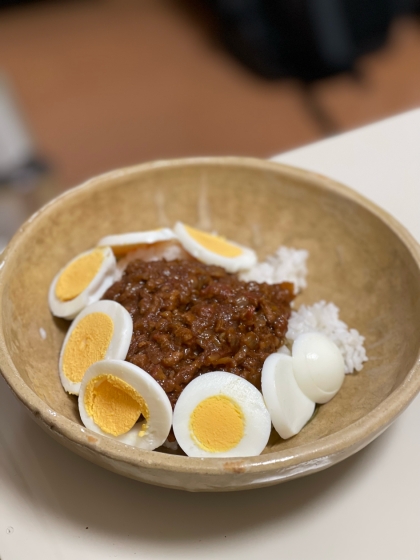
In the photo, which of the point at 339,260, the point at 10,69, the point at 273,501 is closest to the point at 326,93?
the point at 10,69

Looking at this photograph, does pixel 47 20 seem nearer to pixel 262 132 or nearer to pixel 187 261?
pixel 262 132

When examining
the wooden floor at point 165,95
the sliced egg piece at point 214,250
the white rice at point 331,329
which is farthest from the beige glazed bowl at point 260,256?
the wooden floor at point 165,95

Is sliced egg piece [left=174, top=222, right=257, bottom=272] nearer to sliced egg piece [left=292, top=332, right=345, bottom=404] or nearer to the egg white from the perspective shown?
the egg white

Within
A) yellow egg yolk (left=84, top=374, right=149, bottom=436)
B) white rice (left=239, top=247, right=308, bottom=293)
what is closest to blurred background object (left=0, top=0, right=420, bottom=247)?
white rice (left=239, top=247, right=308, bottom=293)

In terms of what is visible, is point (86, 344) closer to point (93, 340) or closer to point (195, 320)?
point (93, 340)

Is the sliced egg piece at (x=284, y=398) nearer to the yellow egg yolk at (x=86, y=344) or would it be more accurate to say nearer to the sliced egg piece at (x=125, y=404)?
the sliced egg piece at (x=125, y=404)

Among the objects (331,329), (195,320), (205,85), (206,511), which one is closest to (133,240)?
(195,320)
